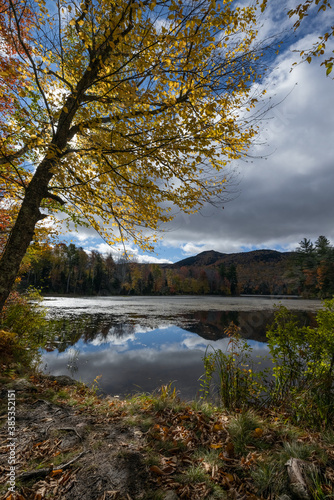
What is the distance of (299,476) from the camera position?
1887 millimetres

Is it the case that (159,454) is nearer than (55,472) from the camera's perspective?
No

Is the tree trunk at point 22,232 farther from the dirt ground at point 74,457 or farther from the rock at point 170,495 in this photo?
the rock at point 170,495

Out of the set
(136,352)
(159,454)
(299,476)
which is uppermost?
(299,476)

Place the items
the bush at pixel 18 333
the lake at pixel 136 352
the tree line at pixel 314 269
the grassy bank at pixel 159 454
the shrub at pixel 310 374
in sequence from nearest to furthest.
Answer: the grassy bank at pixel 159 454, the shrub at pixel 310 374, the bush at pixel 18 333, the lake at pixel 136 352, the tree line at pixel 314 269

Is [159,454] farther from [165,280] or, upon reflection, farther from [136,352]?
[165,280]

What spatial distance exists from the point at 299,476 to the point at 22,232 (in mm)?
5371

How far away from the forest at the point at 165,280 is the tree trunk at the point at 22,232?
43.7m

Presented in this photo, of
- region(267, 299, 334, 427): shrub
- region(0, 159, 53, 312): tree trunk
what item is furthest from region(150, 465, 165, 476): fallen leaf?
region(0, 159, 53, 312): tree trunk

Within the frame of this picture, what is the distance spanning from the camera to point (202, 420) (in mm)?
3258

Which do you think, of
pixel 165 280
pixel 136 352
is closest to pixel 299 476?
pixel 136 352

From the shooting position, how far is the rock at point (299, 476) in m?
1.77

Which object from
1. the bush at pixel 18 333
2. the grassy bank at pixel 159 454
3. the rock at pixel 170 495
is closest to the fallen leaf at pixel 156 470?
the grassy bank at pixel 159 454

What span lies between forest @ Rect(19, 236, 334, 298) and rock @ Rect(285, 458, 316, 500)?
47.9 meters

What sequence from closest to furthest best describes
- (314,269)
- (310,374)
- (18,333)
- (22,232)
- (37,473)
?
(37,473)
(310,374)
(22,232)
(18,333)
(314,269)
